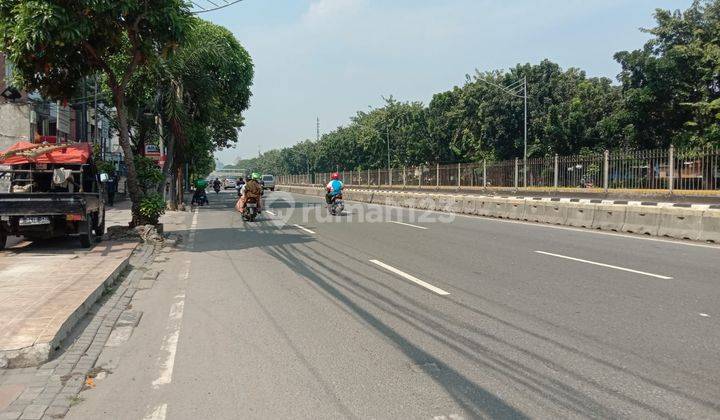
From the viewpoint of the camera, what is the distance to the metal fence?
70.8 ft

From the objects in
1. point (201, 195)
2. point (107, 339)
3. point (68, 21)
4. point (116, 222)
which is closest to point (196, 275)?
point (107, 339)

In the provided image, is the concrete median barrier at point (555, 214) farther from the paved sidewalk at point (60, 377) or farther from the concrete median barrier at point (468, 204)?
the paved sidewalk at point (60, 377)

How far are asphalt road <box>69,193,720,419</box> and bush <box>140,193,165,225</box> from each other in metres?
4.39

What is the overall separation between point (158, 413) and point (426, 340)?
8.21 feet

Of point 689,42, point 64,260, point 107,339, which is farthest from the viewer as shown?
point 689,42

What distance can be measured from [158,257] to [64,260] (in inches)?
72.9

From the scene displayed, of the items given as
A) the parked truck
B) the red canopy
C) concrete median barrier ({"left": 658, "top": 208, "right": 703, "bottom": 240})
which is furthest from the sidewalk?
concrete median barrier ({"left": 658, "top": 208, "right": 703, "bottom": 240})

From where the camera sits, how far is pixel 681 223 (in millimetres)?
13391

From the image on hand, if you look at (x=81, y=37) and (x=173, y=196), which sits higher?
(x=81, y=37)

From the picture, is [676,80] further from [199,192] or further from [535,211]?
[199,192]

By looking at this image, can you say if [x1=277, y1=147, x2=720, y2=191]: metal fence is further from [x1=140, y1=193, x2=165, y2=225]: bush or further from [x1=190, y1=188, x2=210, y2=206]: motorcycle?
[x1=140, y1=193, x2=165, y2=225]: bush

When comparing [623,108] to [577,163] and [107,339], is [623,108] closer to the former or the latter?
[577,163]

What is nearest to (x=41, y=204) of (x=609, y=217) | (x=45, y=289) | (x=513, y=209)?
(x=45, y=289)

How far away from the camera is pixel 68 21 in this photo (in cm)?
1138
